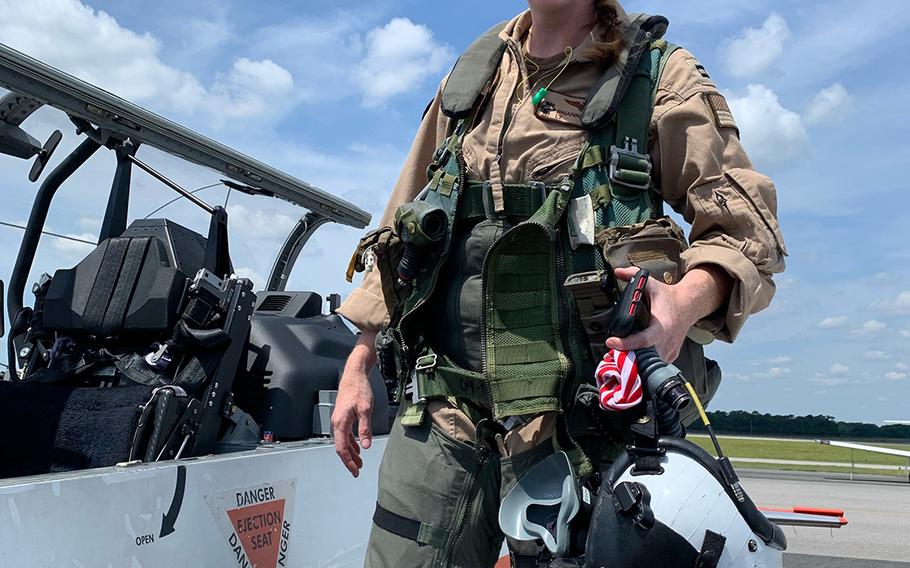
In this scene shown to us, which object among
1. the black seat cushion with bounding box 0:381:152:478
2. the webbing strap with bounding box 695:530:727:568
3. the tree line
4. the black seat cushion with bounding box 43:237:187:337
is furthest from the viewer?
the tree line

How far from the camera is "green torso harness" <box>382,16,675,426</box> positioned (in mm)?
1496

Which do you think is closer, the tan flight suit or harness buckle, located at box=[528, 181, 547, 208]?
the tan flight suit

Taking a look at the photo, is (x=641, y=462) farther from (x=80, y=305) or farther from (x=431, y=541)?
(x=80, y=305)

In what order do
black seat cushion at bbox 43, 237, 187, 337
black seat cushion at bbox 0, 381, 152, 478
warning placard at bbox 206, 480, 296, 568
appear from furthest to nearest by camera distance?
1. black seat cushion at bbox 43, 237, 187, 337
2. black seat cushion at bbox 0, 381, 152, 478
3. warning placard at bbox 206, 480, 296, 568

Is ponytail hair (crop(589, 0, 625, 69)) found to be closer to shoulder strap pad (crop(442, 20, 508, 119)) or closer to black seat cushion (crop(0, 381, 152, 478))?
shoulder strap pad (crop(442, 20, 508, 119))

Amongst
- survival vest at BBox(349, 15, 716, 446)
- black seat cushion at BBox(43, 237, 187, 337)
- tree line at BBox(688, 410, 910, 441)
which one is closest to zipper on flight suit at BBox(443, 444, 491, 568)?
survival vest at BBox(349, 15, 716, 446)

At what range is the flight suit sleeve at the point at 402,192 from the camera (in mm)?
1852

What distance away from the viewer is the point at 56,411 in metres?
2.59

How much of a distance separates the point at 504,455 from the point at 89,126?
2.16m

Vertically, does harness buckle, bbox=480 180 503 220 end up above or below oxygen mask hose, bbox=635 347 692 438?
above

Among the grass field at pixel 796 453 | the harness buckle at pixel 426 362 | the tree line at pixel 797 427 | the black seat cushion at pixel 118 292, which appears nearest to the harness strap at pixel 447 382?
the harness buckle at pixel 426 362

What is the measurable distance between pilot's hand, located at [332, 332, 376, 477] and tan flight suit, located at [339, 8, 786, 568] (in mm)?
91

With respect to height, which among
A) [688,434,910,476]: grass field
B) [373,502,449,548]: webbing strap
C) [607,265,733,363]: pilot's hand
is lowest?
[688,434,910,476]: grass field

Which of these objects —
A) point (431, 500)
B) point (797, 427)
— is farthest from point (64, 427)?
point (797, 427)
